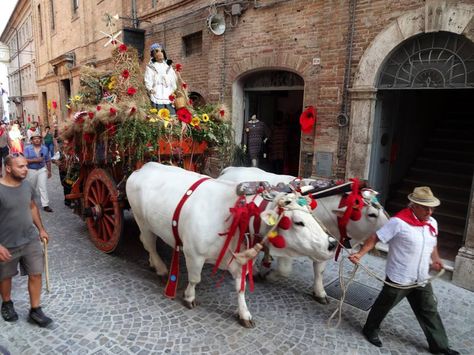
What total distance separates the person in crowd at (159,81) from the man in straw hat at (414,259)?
12.5ft

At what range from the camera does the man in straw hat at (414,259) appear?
305 centimetres

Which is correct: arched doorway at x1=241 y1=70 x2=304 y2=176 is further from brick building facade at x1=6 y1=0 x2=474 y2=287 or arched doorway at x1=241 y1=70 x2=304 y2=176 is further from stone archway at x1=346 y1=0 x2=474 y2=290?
stone archway at x1=346 y1=0 x2=474 y2=290

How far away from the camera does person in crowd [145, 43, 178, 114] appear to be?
5578 mm

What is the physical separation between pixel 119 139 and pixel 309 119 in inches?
148

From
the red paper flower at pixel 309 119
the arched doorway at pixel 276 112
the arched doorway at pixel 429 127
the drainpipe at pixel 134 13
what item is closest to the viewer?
the arched doorway at pixel 429 127

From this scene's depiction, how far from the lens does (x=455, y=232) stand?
6.12 m

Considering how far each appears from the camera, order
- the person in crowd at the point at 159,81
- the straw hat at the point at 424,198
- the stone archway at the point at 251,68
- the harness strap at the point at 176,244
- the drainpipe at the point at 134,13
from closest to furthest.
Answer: the straw hat at the point at 424,198
the harness strap at the point at 176,244
the person in crowd at the point at 159,81
the stone archway at the point at 251,68
the drainpipe at the point at 134,13

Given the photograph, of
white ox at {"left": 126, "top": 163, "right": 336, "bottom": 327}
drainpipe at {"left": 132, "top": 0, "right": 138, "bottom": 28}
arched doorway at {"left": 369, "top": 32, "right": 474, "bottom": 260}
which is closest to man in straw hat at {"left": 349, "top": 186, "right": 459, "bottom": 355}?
white ox at {"left": 126, "top": 163, "right": 336, "bottom": 327}

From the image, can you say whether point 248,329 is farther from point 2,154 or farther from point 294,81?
point 2,154

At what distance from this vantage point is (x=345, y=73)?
6.13 m

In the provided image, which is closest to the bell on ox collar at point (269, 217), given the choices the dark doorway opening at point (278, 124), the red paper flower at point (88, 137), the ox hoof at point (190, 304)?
the ox hoof at point (190, 304)

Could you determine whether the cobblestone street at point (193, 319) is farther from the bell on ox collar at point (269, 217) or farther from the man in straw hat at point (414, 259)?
the bell on ox collar at point (269, 217)

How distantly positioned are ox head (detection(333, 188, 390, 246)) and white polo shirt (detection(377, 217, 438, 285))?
0.36m

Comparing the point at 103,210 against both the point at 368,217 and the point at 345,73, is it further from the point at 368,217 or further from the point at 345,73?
the point at 345,73
